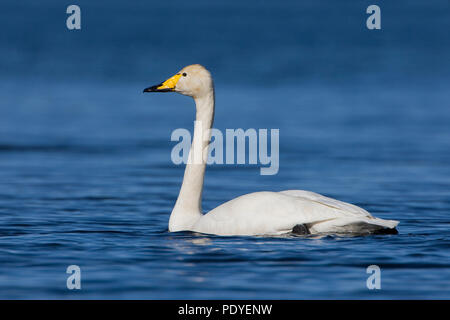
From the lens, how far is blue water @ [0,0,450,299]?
9570mm

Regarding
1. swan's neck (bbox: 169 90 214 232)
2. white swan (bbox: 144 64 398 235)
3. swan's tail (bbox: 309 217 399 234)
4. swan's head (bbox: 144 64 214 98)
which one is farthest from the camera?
swan's head (bbox: 144 64 214 98)

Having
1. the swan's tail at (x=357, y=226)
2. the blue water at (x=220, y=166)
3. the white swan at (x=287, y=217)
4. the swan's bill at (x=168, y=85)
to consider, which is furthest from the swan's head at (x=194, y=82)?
the swan's tail at (x=357, y=226)

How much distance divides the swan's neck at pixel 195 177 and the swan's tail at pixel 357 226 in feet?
5.47

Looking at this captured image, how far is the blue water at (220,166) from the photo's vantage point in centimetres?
957

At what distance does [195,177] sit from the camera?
1223cm

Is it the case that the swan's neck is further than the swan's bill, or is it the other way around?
the swan's bill

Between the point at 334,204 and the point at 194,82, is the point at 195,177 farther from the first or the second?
the point at 334,204

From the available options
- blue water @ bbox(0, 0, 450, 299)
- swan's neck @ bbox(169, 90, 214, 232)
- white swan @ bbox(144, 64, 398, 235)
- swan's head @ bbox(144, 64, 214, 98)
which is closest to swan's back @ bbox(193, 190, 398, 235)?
white swan @ bbox(144, 64, 398, 235)

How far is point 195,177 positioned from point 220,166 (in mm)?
7716

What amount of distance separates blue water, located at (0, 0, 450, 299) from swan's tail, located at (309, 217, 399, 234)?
11 cm

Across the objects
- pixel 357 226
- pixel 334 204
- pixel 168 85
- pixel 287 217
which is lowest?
pixel 357 226

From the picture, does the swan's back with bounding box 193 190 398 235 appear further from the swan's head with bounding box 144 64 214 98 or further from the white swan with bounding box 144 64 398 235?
the swan's head with bounding box 144 64 214 98

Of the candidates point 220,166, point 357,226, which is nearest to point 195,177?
point 357,226

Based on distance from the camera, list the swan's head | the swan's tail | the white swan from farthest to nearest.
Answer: the swan's head → the white swan → the swan's tail
